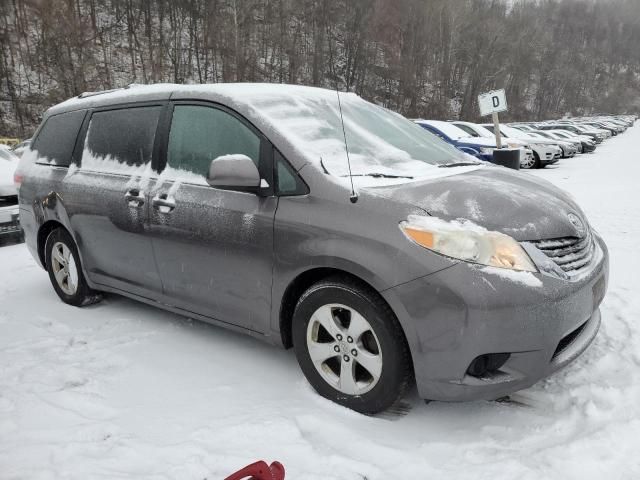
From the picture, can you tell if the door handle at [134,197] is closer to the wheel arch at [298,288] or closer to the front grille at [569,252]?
the wheel arch at [298,288]

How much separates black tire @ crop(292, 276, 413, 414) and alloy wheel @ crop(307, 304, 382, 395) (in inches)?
0.9

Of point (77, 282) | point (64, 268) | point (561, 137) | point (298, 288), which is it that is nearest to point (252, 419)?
point (298, 288)

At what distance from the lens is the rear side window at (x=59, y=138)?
4.07 metres

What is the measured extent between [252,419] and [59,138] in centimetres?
308

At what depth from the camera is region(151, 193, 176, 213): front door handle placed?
3152 mm

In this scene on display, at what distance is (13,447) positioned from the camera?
7.65 ft

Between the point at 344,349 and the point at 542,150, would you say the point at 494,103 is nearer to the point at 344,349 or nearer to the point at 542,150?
the point at 344,349

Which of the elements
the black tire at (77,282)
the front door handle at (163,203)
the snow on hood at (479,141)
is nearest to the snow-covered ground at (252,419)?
the black tire at (77,282)

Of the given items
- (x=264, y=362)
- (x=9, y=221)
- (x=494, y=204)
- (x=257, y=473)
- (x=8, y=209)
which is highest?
(x=494, y=204)

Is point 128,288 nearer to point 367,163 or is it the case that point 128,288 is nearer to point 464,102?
point 367,163

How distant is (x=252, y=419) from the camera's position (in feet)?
8.33

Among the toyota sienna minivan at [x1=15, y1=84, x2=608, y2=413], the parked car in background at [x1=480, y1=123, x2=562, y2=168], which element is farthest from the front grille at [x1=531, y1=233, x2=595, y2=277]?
the parked car in background at [x1=480, y1=123, x2=562, y2=168]

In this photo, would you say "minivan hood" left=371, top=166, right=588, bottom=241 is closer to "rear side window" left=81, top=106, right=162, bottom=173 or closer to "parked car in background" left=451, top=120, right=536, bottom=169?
"rear side window" left=81, top=106, right=162, bottom=173

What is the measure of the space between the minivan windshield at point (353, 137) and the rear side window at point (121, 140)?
0.93 m
